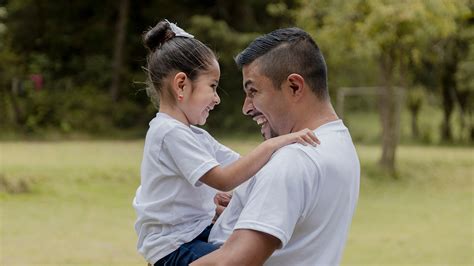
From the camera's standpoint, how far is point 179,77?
3301 millimetres

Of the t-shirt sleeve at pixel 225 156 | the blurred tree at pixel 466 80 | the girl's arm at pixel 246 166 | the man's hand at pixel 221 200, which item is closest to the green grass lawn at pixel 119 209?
the blurred tree at pixel 466 80

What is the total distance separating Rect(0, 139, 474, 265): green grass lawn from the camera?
11.0 metres

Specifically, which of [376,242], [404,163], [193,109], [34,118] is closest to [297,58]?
[193,109]

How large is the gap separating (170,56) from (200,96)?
0.17 metres

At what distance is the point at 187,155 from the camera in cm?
315

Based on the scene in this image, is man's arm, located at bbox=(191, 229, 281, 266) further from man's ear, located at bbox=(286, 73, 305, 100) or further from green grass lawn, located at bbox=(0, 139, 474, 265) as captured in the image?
green grass lawn, located at bbox=(0, 139, 474, 265)

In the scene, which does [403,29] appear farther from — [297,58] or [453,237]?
[297,58]

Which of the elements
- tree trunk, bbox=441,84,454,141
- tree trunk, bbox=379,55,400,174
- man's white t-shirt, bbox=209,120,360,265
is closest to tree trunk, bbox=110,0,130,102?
tree trunk, bbox=441,84,454,141

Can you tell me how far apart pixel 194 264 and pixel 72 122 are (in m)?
Result: 24.0

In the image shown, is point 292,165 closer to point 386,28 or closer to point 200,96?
point 200,96

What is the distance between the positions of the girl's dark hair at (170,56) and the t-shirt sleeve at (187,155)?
8.1 inches

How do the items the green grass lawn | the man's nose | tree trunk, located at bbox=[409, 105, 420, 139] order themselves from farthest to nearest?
1. tree trunk, located at bbox=[409, 105, 420, 139]
2. the green grass lawn
3. the man's nose

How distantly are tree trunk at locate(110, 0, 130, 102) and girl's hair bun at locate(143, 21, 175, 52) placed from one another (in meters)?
25.4

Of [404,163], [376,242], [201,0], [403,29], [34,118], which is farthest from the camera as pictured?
[201,0]
